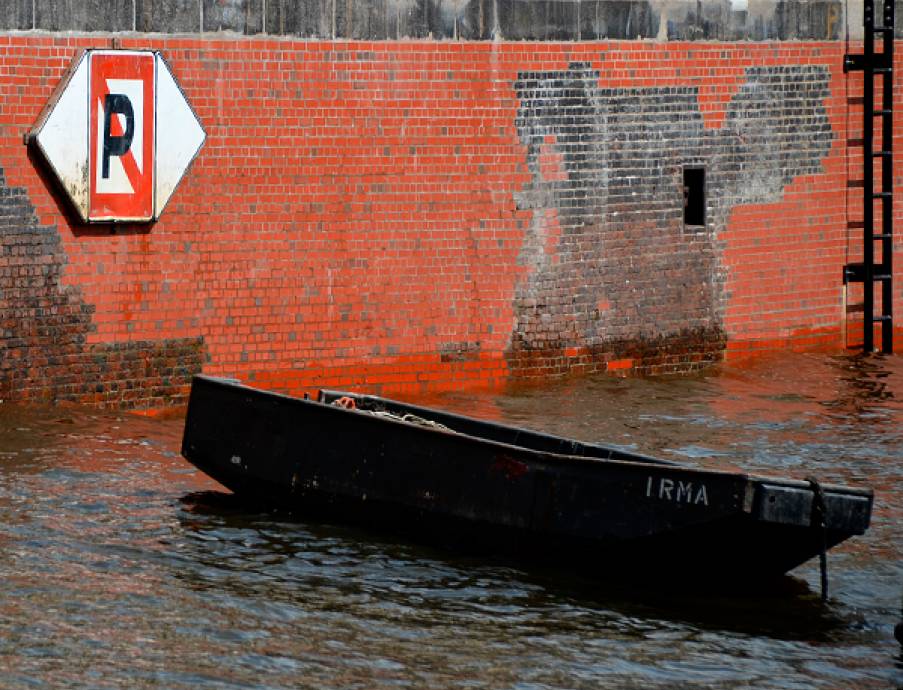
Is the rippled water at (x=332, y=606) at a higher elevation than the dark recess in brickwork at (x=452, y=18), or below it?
below

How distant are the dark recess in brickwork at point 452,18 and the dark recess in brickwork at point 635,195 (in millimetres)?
502

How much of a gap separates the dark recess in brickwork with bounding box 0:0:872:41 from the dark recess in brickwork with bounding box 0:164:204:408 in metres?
1.74

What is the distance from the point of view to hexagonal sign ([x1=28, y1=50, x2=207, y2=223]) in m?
15.3

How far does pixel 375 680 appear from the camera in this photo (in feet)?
29.6

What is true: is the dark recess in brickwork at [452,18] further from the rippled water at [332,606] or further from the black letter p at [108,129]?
the rippled water at [332,606]

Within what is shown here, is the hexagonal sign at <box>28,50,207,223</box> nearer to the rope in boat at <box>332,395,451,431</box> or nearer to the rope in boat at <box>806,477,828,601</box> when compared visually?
the rope in boat at <box>332,395,451,431</box>

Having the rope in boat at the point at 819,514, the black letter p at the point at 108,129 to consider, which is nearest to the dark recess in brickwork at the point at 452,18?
the black letter p at the point at 108,129

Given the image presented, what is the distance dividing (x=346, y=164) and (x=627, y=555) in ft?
23.1

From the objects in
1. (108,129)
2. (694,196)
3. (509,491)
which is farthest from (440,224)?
(509,491)

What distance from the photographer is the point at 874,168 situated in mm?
20578

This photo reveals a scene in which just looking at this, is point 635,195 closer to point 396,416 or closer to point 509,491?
point 396,416

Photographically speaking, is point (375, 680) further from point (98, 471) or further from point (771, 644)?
point (98, 471)

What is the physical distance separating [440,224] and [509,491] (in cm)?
649

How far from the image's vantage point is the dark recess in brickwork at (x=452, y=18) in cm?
1555
